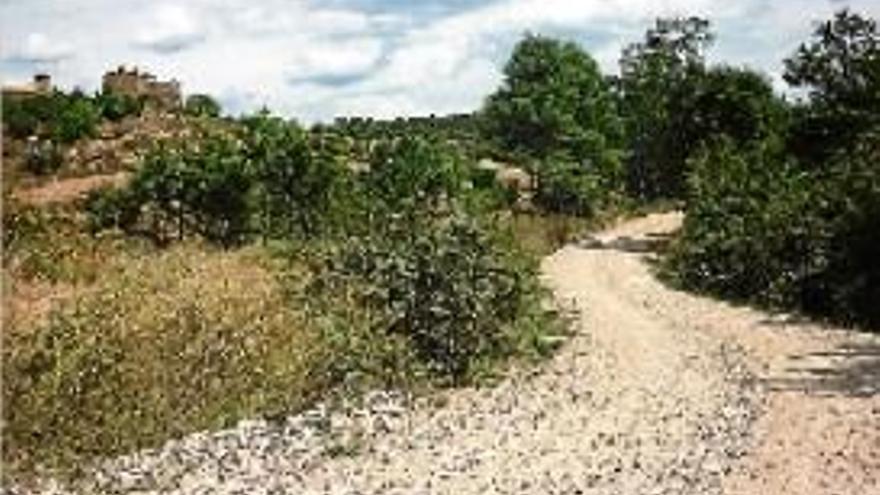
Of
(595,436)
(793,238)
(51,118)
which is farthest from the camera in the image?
(51,118)

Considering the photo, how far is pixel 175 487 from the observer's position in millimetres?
16984

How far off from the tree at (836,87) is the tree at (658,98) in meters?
9.15

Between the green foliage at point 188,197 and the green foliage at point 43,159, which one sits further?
A: the green foliage at point 43,159

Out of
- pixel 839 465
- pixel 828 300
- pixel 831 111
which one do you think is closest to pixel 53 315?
pixel 839 465

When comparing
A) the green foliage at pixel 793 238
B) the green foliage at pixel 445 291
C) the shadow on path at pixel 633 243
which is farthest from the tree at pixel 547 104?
the green foliage at pixel 445 291

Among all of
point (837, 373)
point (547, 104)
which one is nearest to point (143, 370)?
point (837, 373)

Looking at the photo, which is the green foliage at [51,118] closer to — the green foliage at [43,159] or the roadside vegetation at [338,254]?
the roadside vegetation at [338,254]

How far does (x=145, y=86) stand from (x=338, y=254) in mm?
58948

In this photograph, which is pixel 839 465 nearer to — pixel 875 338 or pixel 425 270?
pixel 425 270

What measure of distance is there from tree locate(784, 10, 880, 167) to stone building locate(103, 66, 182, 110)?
41.2 metres

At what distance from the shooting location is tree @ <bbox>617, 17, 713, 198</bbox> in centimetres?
6244

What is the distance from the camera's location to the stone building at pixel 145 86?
8400 centimetres

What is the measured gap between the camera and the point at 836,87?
167ft

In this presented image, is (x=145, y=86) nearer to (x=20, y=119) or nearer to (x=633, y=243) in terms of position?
(x=20, y=119)
